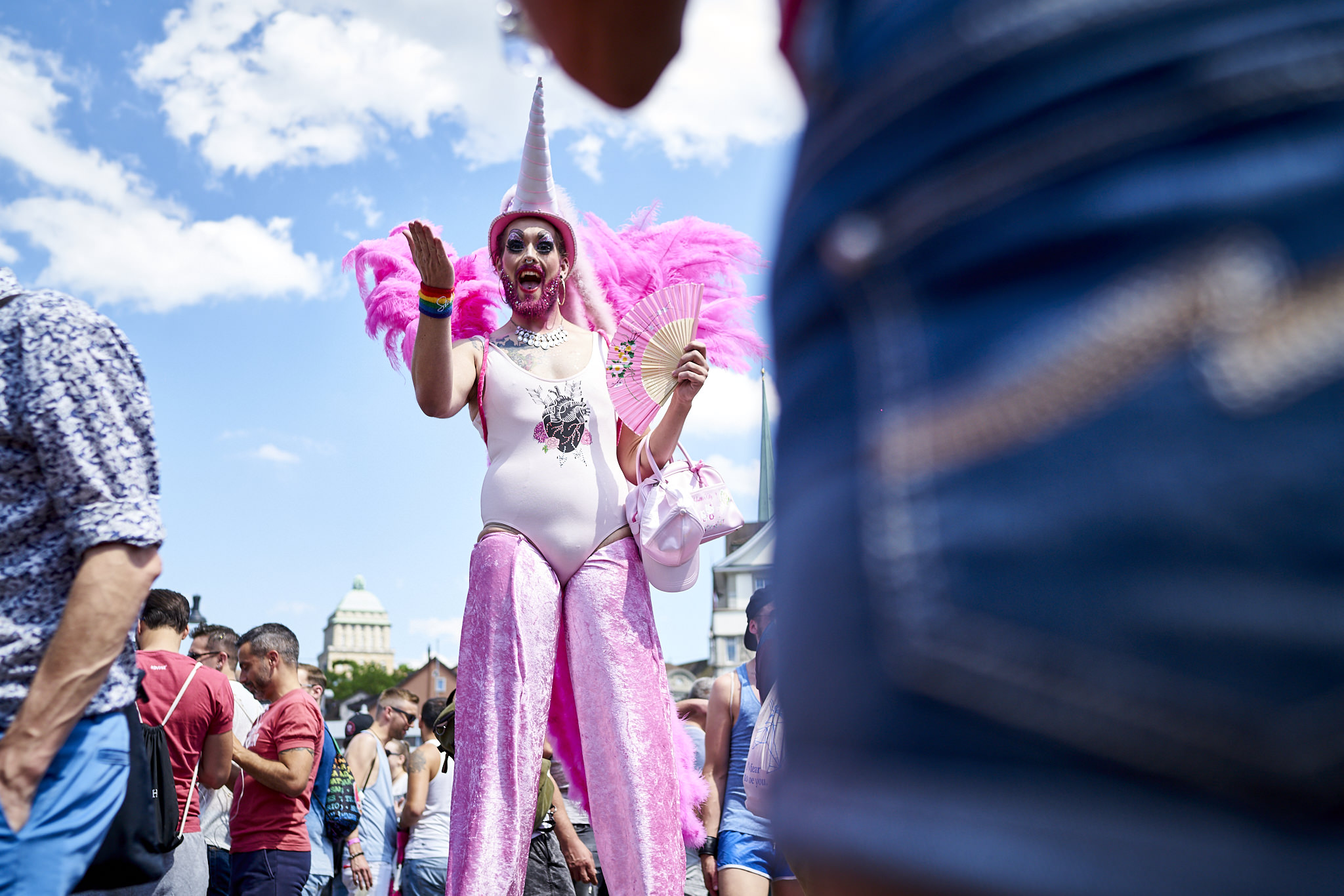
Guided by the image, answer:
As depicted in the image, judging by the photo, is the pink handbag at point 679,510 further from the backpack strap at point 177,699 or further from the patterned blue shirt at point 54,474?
the backpack strap at point 177,699

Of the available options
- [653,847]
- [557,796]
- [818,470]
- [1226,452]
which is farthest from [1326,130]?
[557,796]

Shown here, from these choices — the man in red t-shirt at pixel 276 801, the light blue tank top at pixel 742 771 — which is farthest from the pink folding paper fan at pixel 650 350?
the man in red t-shirt at pixel 276 801

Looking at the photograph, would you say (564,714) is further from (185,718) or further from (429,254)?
(185,718)

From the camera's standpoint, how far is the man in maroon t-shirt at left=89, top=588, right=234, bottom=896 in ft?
14.1

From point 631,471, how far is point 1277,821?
9.74ft

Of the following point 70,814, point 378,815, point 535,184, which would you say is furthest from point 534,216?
point 378,815

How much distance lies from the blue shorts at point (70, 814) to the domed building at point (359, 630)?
124532mm

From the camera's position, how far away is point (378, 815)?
837cm

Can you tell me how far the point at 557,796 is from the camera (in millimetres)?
4559

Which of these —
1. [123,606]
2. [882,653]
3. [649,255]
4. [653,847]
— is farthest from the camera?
[649,255]

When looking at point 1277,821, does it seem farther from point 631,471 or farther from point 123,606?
point 631,471

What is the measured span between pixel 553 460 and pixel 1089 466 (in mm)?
2732

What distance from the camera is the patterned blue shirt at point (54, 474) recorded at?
186 cm

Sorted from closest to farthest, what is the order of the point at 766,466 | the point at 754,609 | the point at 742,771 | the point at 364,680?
the point at 742,771 < the point at 754,609 < the point at 766,466 < the point at 364,680
